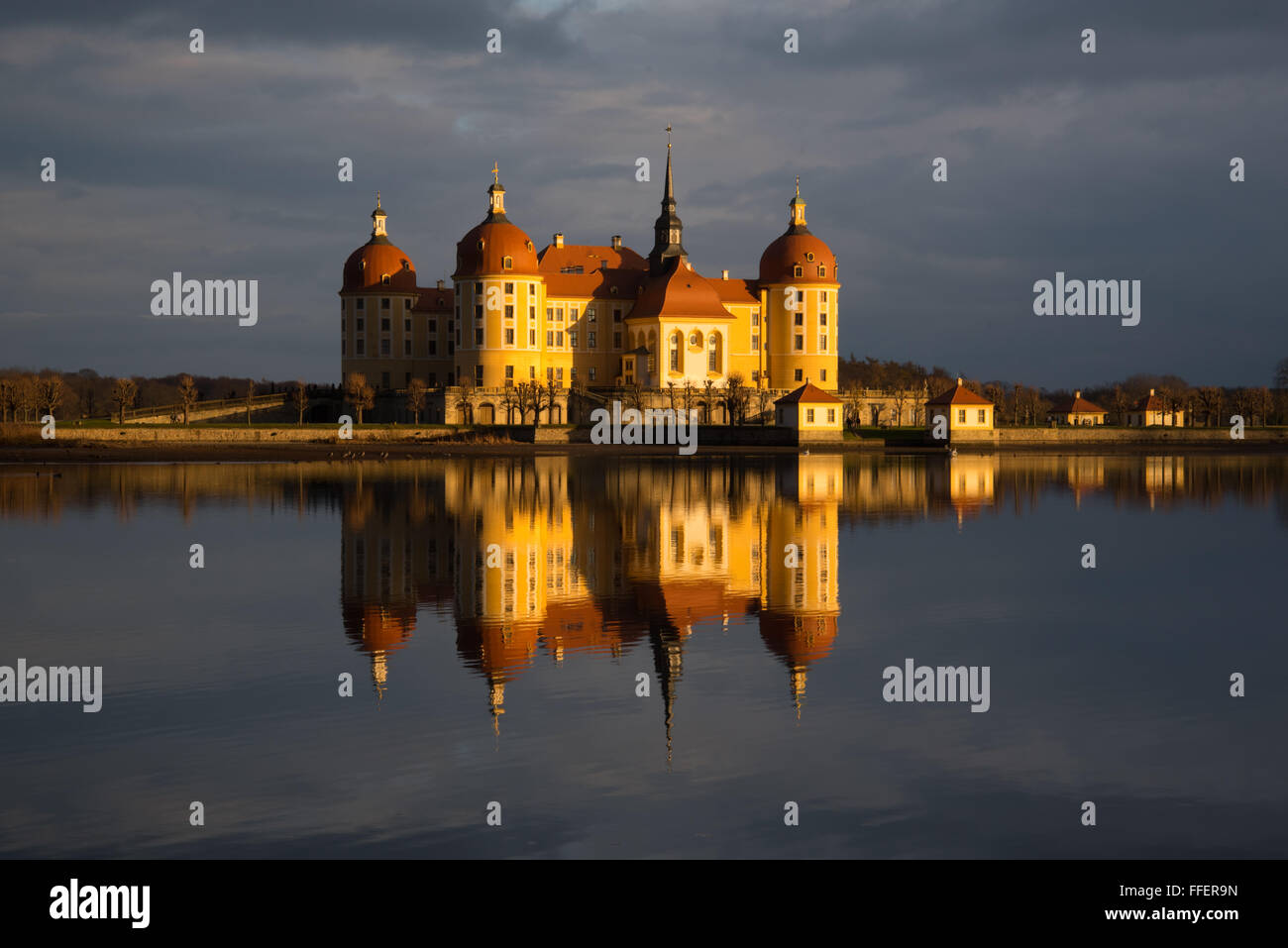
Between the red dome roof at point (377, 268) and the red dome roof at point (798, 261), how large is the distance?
80.2 feet

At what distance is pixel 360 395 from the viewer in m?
83.8

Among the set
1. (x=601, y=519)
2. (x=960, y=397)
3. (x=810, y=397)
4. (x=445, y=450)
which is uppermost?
(x=960, y=397)

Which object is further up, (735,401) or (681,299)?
(681,299)

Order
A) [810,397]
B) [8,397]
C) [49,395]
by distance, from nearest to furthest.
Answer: [8,397] → [810,397] → [49,395]

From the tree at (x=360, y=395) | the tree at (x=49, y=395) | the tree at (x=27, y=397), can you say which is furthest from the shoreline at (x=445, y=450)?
the tree at (x=49, y=395)

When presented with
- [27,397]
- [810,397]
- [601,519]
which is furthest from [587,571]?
[27,397]

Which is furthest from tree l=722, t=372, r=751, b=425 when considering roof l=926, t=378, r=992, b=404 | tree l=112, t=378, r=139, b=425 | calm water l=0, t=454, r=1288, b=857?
calm water l=0, t=454, r=1288, b=857

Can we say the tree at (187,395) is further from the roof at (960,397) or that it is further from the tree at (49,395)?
the roof at (960,397)

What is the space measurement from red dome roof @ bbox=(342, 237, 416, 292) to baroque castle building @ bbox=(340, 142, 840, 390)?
0.33 feet

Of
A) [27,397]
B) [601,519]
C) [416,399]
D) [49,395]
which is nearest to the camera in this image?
[601,519]

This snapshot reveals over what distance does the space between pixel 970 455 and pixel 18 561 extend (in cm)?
5654

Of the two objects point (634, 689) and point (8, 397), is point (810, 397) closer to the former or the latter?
point (8, 397)

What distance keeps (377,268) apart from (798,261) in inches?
1126
